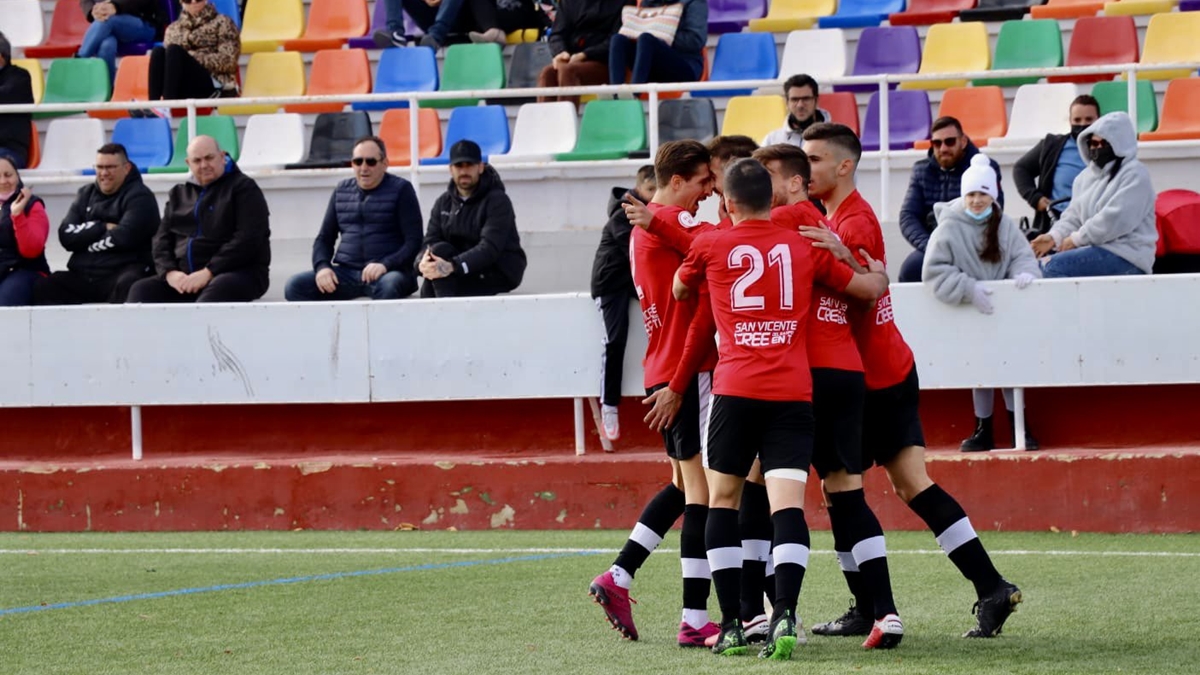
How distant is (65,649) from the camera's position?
22.1 feet

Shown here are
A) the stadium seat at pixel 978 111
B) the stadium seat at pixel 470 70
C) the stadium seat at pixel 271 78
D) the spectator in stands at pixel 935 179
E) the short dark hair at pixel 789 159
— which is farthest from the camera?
the stadium seat at pixel 271 78

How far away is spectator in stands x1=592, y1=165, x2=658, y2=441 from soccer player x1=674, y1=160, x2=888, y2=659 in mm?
4466

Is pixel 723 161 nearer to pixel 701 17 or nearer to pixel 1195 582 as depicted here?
pixel 1195 582

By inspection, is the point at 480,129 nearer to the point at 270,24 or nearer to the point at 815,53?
the point at 815,53

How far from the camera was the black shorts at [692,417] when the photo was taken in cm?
672

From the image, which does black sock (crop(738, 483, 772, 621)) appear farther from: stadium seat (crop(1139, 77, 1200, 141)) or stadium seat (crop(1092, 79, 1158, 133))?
stadium seat (crop(1139, 77, 1200, 141))

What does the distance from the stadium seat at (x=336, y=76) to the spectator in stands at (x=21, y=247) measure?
4.18 m

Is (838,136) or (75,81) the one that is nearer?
(838,136)

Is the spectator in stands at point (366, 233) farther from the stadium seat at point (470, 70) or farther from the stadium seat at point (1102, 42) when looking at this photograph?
the stadium seat at point (1102, 42)

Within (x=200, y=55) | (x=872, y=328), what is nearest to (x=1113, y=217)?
(x=872, y=328)

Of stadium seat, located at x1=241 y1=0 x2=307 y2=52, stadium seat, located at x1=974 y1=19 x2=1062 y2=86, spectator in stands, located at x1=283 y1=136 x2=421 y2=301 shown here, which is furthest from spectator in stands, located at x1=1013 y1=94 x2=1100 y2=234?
stadium seat, located at x1=241 y1=0 x2=307 y2=52

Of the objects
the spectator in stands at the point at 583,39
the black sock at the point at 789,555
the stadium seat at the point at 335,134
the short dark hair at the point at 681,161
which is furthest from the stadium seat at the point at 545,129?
the black sock at the point at 789,555

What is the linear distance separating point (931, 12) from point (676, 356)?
35.2 feet

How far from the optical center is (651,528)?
6973mm
